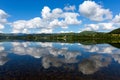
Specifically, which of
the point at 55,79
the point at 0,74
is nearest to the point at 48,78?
the point at 55,79

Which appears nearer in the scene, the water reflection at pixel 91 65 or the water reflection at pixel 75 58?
the water reflection at pixel 91 65

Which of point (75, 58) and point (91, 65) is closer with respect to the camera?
point (91, 65)

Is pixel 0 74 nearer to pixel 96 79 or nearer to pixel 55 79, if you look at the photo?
pixel 55 79

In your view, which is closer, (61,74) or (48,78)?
(48,78)

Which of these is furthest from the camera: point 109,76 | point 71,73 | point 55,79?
point 71,73

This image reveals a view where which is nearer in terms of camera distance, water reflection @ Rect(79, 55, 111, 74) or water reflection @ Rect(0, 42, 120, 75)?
water reflection @ Rect(79, 55, 111, 74)

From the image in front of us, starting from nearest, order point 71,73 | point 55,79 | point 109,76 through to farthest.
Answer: point 55,79 → point 109,76 → point 71,73

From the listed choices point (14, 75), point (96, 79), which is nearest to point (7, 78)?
point (14, 75)

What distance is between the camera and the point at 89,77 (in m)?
33.8

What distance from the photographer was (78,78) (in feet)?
108

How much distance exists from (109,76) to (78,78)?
5586 mm

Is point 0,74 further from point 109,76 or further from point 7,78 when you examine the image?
point 109,76

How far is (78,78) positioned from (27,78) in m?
8.13

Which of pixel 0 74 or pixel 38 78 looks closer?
pixel 38 78
